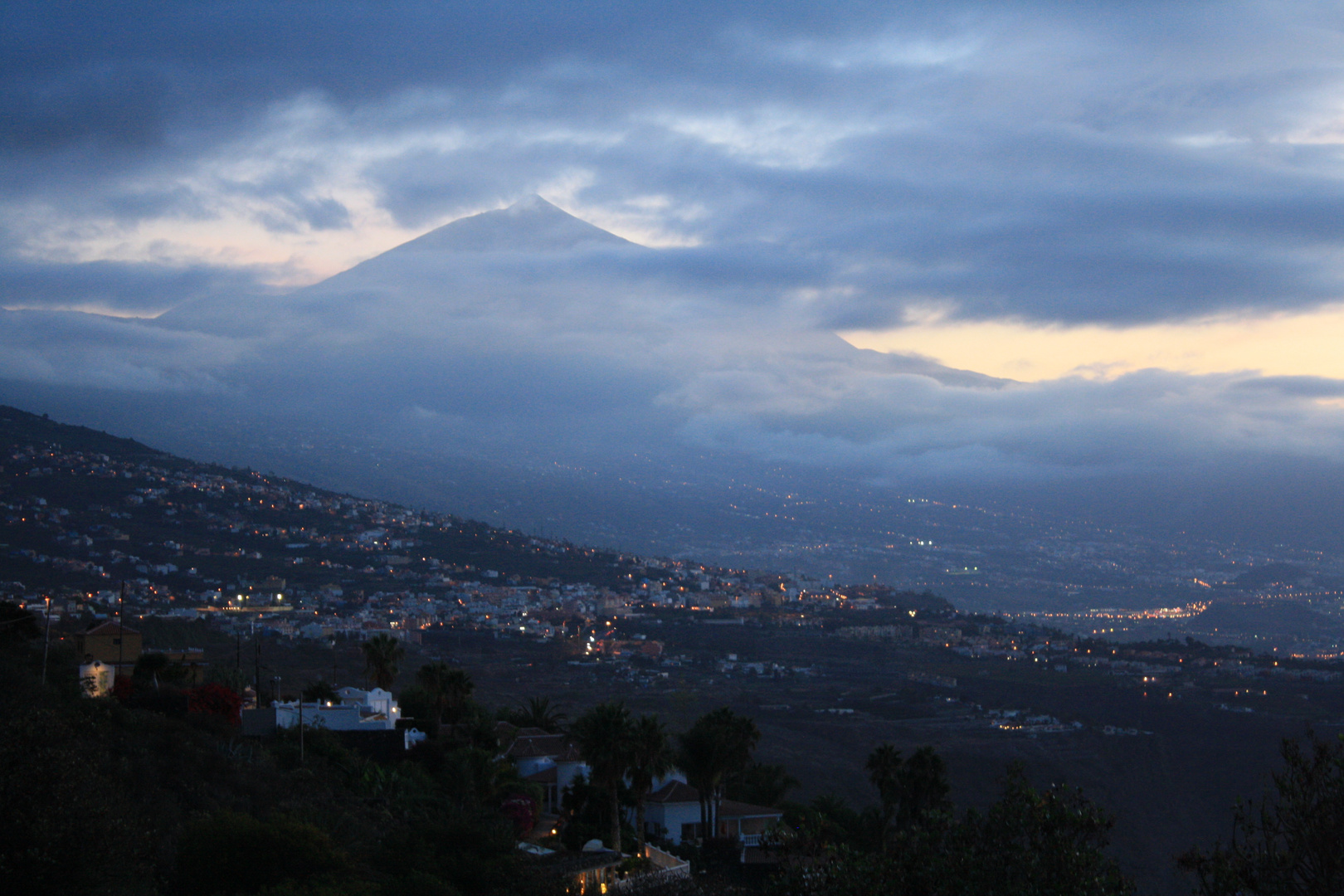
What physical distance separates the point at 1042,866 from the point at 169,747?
19636 millimetres

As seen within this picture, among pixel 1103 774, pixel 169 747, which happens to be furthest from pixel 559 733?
pixel 1103 774

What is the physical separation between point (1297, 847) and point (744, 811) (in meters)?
23.2

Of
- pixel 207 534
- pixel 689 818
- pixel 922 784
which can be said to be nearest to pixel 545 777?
pixel 689 818

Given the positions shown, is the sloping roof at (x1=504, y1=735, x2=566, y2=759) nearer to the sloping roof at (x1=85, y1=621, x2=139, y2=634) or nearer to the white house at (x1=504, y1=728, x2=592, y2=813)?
the white house at (x1=504, y1=728, x2=592, y2=813)

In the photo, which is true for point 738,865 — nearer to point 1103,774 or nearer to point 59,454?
point 1103,774

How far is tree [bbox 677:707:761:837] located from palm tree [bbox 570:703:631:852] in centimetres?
370

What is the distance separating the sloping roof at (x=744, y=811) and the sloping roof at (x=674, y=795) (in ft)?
2.74

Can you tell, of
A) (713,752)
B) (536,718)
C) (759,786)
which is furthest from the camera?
(536,718)

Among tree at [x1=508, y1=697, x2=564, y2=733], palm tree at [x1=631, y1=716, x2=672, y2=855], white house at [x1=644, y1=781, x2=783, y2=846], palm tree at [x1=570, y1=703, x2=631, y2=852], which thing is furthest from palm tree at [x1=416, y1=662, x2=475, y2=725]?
palm tree at [x1=570, y1=703, x2=631, y2=852]

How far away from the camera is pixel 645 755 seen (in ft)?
86.2

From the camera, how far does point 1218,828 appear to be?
3947 cm

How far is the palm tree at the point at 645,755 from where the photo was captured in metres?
26.2

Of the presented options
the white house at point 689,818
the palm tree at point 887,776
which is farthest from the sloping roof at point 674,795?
the palm tree at point 887,776

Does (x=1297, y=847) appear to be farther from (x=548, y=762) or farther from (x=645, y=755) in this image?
(x=548, y=762)
